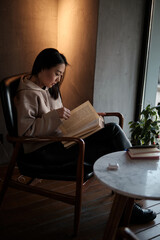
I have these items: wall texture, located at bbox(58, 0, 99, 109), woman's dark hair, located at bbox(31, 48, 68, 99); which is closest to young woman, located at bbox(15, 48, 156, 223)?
woman's dark hair, located at bbox(31, 48, 68, 99)

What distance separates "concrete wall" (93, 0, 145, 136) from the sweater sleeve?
2.38 feet

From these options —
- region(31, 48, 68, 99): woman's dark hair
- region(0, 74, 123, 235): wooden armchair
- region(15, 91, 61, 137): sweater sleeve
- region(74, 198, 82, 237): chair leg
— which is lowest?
region(74, 198, 82, 237): chair leg

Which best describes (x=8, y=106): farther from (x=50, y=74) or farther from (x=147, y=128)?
(x=147, y=128)

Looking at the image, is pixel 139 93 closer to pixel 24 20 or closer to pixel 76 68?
pixel 76 68

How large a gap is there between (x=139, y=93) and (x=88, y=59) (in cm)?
63

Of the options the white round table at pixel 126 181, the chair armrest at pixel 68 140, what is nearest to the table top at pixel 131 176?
the white round table at pixel 126 181

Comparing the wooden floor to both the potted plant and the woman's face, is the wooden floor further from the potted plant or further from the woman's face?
the woman's face

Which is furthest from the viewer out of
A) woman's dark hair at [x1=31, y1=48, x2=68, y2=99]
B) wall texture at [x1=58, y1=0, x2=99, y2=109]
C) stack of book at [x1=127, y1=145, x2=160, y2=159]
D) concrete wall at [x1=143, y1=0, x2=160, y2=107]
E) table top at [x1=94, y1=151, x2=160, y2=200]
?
concrete wall at [x1=143, y1=0, x2=160, y2=107]

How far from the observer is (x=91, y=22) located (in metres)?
1.96

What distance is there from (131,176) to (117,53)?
1356 millimetres

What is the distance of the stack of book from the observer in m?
1.22

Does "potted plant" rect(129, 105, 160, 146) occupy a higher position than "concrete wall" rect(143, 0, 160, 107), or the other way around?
"concrete wall" rect(143, 0, 160, 107)

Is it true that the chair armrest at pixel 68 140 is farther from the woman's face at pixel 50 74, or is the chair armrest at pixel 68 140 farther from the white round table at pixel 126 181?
the woman's face at pixel 50 74

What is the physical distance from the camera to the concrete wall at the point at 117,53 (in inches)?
77.8
